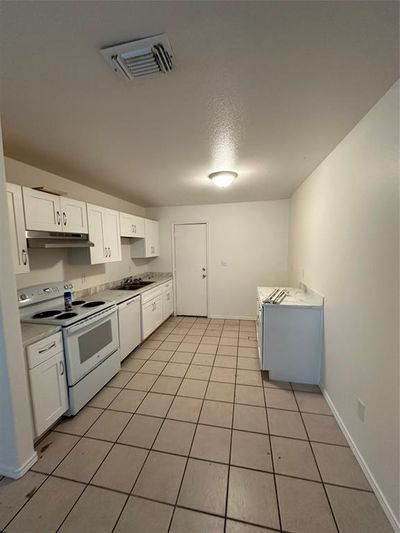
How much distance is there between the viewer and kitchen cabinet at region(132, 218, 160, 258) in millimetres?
4277

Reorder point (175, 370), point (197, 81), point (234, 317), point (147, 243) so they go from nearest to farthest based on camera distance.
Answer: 1. point (197, 81)
2. point (175, 370)
3. point (147, 243)
4. point (234, 317)

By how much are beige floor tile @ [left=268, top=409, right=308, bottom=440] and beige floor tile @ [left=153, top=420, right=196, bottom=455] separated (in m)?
0.69

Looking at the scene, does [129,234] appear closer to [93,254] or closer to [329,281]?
[93,254]

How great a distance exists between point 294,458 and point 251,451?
304 millimetres

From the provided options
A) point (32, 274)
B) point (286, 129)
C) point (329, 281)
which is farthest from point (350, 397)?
point (32, 274)

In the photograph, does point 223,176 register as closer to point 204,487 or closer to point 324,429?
point 324,429

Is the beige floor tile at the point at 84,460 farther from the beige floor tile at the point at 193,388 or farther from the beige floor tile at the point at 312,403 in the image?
the beige floor tile at the point at 312,403

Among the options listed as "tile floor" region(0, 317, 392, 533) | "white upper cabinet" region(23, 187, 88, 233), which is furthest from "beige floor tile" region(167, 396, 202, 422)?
"white upper cabinet" region(23, 187, 88, 233)

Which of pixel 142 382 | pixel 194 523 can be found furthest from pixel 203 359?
pixel 194 523

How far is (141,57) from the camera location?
104 cm

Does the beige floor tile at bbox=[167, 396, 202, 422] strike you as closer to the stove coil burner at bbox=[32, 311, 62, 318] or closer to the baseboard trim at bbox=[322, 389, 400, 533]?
the baseboard trim at bbox=[322, 389, 400, 533]

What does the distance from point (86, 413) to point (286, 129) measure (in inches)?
119

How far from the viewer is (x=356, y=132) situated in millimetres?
1665

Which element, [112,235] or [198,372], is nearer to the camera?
[198,372]
